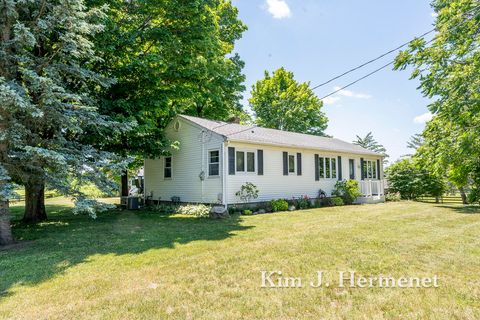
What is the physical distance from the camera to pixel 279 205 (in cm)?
1330

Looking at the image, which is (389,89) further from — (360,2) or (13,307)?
(13,307)

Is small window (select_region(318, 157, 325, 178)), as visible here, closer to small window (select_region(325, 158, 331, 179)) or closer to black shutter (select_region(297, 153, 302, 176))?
small window (select_region(325, 158, 331, 179))

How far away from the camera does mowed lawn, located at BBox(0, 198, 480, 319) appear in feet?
10.7

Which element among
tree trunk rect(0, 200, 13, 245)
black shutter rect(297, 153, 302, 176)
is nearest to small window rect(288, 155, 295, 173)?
black shutter rect(297, 153, 302, 176)

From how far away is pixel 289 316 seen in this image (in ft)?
10.1

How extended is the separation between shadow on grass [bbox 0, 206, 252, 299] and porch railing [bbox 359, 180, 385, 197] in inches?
419

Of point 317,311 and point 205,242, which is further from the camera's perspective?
point 205,242

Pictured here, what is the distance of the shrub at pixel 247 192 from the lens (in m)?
12.6

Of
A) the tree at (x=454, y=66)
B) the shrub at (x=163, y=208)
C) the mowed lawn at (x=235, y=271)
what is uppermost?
the tree at (x=454, y=66)

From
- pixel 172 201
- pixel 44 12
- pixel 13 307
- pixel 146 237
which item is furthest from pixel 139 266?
pixel 172 201

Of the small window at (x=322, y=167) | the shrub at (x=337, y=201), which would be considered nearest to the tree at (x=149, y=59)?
the small window at (x=322, y=167)

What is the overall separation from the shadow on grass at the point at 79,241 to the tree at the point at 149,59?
146 inches

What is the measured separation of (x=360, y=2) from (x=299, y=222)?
321 inches

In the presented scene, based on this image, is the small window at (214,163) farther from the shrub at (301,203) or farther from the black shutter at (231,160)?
the shrub at (301,203)
